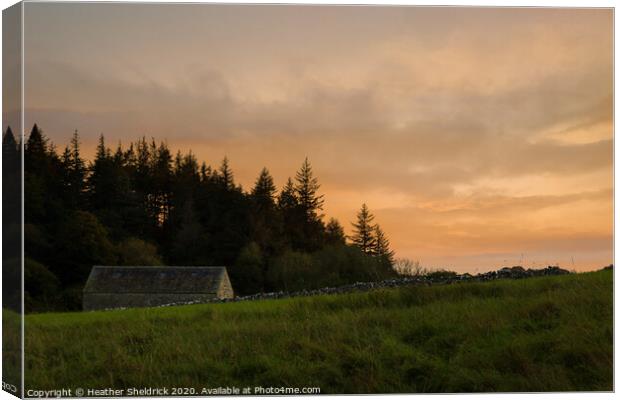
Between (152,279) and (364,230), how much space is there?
11.2 ft

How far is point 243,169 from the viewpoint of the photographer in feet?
51.7

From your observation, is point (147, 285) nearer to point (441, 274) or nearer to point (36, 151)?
point (36, 151)

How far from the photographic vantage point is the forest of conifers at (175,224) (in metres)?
15.0

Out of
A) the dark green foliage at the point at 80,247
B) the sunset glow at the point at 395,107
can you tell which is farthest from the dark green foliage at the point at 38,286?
the sunset glow at the point at 395,107

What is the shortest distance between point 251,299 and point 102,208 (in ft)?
9.20

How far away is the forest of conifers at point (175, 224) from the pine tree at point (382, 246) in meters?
0.02

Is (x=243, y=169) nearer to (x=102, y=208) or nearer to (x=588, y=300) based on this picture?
(x=102, y=208)

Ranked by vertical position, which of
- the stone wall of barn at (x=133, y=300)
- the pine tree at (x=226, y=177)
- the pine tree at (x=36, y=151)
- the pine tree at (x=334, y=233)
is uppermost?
the pine tree at (x=36, y=151)

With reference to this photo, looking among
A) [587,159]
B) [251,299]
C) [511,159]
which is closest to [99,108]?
[251,299]

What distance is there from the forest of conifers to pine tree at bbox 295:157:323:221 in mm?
16

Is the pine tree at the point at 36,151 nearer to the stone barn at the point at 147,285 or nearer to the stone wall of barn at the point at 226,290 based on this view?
the stone barn at the point at 147,285

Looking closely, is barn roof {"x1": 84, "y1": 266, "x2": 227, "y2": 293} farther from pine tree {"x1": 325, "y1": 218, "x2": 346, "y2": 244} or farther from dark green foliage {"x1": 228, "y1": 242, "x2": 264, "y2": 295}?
pine tree {"x1": 325, "y1": 218, "x2": 346, "y2": 244}

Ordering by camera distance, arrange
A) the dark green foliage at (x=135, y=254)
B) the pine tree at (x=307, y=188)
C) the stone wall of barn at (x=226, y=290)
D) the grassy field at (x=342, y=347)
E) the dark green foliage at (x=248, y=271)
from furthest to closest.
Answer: the stone wall of barn at (x=226, y=290) < the dark green foliage at (x=248, y=271) < the pine tree at (x=307, y=188) < the dark green foliage at (x=135, y=254) < the grassy field at (x=342, y=347)

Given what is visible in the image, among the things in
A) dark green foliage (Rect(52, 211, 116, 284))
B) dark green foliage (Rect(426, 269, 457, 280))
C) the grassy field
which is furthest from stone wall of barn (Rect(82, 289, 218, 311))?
dark green foliage (Rect(426, 269, 457, 280))
